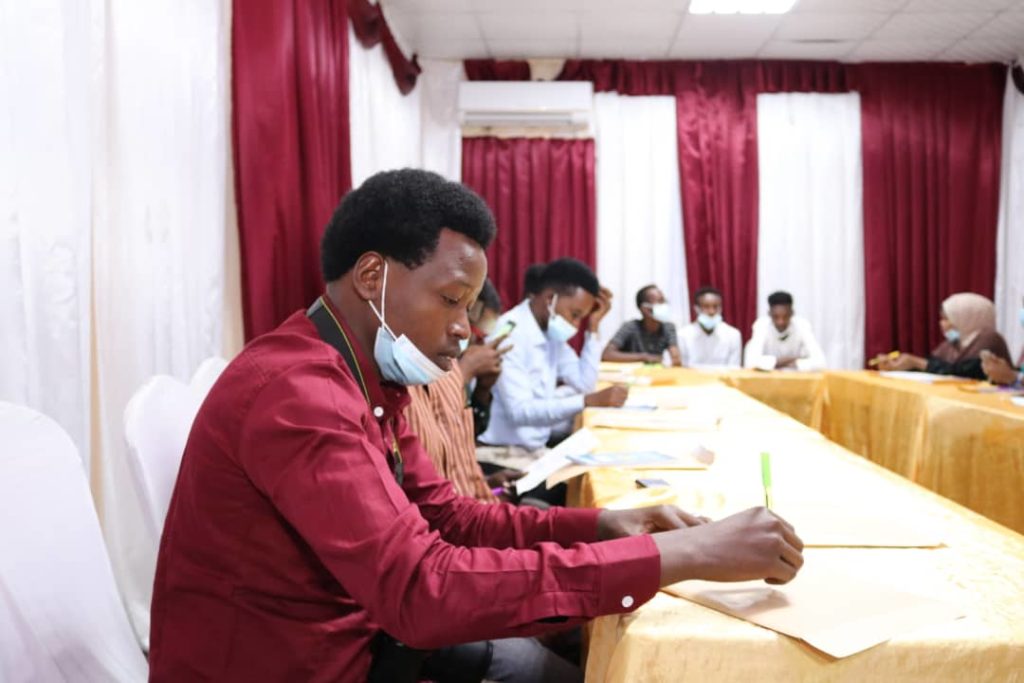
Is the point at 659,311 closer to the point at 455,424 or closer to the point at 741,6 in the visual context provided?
the point at 741,6

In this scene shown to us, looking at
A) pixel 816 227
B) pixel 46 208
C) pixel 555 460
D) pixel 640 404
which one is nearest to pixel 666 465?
pixel 555 460

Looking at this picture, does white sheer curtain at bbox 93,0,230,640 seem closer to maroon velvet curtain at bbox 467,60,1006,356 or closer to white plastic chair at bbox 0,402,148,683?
white plastic chair at bbox 0,402,148,683

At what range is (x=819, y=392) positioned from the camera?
A: 380 cm

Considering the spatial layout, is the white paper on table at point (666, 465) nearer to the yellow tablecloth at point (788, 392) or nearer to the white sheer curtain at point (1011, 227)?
the yellow tablecloth at point (788, 392)

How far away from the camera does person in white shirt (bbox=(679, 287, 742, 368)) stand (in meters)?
5.02

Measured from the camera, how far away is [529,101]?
5.33 m

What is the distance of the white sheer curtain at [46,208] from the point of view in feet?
4.89

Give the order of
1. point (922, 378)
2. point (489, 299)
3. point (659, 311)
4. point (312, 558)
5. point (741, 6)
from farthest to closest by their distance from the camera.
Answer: point (659, 311)
point (741, 6)
point (922, 378)
point (489, 299)
point (312, 558)

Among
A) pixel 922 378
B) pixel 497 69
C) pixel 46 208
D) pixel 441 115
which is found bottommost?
pixel 922 378

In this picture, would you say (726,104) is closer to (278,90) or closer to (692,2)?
(692,2)

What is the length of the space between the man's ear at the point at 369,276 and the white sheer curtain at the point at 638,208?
476cm

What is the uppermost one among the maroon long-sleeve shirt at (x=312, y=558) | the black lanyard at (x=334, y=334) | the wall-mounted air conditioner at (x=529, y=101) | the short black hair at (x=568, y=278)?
the wall-mounted air conditioner at (x=529, y=101)

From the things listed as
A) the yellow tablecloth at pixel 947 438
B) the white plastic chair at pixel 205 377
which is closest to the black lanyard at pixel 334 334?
the white plastic chair at pixel 205 377

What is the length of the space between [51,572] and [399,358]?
1.49 ft
